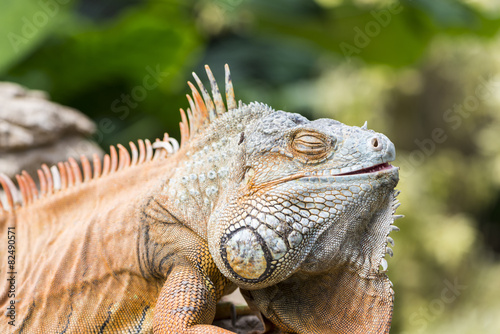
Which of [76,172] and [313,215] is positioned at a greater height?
[313,215]

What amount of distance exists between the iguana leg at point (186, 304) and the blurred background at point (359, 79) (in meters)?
4.56

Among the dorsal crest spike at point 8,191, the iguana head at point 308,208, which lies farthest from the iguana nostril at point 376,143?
the dorsal crest spike at point 8,191

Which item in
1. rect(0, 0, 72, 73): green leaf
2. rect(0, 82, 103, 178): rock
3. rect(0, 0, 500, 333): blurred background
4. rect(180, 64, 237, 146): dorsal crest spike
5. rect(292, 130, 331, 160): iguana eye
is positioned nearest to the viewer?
rect(292, 130, 331, 160): iguana eye

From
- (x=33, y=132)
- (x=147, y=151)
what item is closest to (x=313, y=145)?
(x=147, y=151)

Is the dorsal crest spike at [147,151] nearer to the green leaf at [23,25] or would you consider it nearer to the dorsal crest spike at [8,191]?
the dorsal crest spike at [8,191]

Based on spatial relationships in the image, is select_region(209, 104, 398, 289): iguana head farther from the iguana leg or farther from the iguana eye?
the iguana leg

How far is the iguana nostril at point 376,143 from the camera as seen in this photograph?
230 centimetres

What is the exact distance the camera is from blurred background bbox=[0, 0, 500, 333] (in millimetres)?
6531

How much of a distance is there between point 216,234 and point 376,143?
0.84 metres

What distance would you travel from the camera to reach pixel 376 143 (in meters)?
2.32

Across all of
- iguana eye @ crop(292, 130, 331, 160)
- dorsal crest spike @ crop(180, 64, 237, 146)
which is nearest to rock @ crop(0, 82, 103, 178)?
dorsal crest spike @ crop(180, 64, 237, 146)

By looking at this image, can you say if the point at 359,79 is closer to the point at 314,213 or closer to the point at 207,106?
the point at 207,106

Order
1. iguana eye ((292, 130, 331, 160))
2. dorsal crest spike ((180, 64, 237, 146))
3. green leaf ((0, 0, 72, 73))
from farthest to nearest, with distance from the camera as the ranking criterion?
green leaf ((0, 0, 72, 73)) → dorsal crest spike ((180, 64, 237, 146)) → iguana eye ((292, 130, 331, 160))

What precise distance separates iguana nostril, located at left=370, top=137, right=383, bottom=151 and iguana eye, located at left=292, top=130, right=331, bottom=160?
0.64 feet
